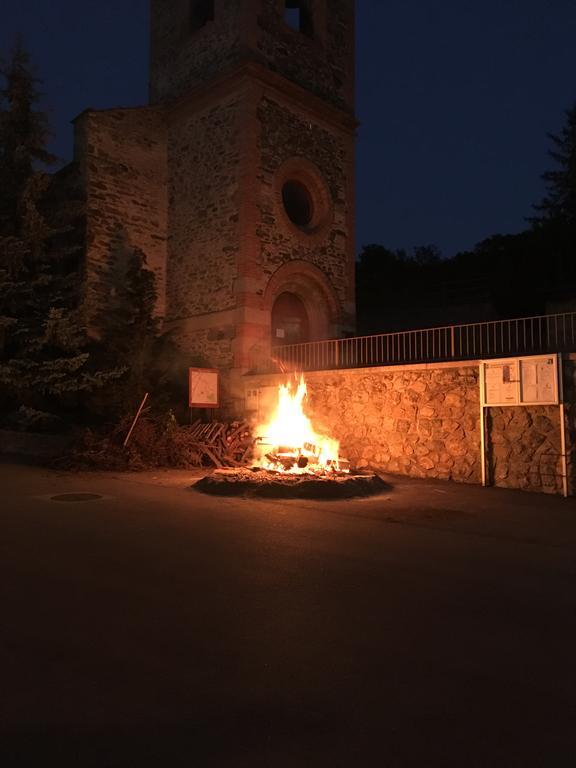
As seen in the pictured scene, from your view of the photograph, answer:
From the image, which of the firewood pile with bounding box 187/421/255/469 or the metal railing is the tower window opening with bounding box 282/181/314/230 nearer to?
the metal railing

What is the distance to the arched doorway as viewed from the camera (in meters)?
18.9

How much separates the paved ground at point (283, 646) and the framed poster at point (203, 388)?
7.26 m

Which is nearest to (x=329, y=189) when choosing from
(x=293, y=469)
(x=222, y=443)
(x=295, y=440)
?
(x=222, y=443)

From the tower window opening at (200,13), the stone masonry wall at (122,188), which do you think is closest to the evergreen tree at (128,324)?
the stone masonry wall at (122,188)

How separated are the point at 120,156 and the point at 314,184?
20.7 ft

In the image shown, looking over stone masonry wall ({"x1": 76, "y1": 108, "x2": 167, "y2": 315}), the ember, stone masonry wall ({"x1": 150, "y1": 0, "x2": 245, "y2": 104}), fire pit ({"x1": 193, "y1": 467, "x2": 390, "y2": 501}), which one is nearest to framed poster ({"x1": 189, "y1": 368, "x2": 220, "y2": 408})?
the ember

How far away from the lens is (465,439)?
38.3 feet

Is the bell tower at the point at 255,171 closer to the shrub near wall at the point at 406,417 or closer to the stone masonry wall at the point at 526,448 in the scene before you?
the shrub near wall at the point at 406,417

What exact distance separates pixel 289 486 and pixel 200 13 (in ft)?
60.5

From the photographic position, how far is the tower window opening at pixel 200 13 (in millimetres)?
20328

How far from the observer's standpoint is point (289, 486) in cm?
957

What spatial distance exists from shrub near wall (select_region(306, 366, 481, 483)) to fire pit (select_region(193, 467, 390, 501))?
2.30 meters

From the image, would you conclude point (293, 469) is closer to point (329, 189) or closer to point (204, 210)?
point (204, 210)

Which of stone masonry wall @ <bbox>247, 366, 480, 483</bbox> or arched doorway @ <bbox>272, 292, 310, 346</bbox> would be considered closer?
stone masonry wall @ <bbox>247, 366, 480, 483</bbox>
